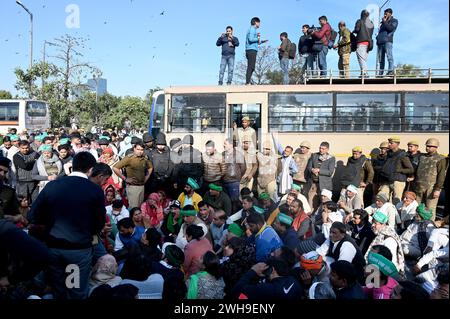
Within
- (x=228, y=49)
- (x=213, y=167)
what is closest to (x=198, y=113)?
(x=228, y=49)

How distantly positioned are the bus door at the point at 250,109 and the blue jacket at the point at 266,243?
5.64 metres

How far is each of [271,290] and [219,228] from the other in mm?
2663

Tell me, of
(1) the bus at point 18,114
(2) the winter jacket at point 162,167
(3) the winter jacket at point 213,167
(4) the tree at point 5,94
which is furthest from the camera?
(4) the tree at point 5,94

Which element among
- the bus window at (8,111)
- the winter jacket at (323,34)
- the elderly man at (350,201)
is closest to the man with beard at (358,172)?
the elderly man at (350,201)

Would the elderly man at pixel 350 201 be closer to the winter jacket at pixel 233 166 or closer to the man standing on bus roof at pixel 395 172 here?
the man standing on bus roof at pixel 395 172

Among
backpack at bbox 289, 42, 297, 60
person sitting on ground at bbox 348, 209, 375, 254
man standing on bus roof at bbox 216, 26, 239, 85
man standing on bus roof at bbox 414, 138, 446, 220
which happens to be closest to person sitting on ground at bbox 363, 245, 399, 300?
person sitting on ground at bbox 348, 209, 375, 254

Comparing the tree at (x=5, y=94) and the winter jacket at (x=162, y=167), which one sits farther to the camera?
the tree at (x=5, y=94)

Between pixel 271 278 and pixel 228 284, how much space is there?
55 cm

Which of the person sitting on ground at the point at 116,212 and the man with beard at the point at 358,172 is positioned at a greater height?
the man with beard at the point at 358,172

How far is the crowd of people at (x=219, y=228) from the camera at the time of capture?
3.65 metres

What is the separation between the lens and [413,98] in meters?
10.5

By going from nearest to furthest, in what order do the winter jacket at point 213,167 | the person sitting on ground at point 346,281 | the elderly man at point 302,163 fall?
the person sitting on ground at point 346,281 < the winter jacket at point 213,167 < the elderly man at point 302,163

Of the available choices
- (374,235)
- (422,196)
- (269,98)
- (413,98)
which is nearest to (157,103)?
(269,98)
